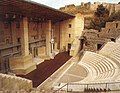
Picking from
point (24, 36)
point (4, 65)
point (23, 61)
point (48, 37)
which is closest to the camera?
point (4, 65)

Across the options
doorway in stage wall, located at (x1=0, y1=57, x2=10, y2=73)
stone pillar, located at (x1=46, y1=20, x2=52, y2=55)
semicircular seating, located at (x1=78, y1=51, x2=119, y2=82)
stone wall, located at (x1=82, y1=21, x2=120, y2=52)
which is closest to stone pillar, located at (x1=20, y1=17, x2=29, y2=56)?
doorway in stage wall, located at (x1=0, y1=57, x2=10, y2=73)

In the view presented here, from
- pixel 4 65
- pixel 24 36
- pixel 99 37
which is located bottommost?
pixel 4 65

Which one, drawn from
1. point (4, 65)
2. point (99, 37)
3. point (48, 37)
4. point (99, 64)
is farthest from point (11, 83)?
point (99, 37)

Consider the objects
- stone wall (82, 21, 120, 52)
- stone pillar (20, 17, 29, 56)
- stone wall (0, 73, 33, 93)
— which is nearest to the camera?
stone wall (0, 73, 33, 93)

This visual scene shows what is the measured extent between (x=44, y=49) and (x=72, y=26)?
8049mm

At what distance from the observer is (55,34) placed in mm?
29109

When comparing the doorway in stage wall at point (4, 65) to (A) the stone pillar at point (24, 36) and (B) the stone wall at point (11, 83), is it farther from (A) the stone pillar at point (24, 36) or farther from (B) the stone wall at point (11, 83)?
(B) the stone wall at point (11, 83)

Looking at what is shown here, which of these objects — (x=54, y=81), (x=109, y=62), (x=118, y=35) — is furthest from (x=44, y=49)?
(x=118, y=35)

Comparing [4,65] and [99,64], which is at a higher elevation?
[4,65]

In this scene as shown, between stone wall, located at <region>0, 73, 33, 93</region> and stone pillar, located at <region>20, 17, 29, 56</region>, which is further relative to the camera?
stone pillar, located at <region>20, 17, 29, 56</region>

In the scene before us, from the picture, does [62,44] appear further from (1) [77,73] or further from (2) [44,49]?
(1) [77,73]

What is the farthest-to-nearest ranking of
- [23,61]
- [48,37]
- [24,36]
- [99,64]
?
[48,37] < [24,36] < [99,64] < [23,61]

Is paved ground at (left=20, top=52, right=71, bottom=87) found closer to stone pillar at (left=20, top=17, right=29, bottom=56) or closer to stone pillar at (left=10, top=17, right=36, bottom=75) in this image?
stone pillar at (left=10, top=17, right=36, bottom=75)

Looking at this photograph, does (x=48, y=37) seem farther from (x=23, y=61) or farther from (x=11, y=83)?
(x=11, y=83)
